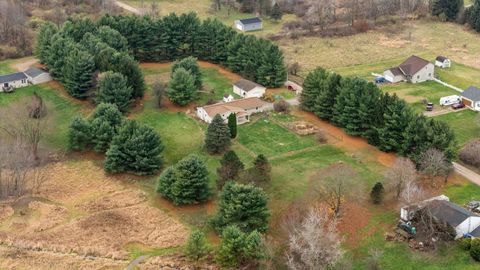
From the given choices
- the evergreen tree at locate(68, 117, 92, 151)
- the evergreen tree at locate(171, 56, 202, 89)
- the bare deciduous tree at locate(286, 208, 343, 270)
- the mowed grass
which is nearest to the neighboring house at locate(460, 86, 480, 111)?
the mowed grass

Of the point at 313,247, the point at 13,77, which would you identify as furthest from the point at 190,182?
the point at 13,77

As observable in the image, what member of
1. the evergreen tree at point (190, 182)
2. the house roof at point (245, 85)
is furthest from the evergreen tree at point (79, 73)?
the evergreen tree at point (190, 182)

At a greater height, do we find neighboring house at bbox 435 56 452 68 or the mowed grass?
neighboring house at bbox 435 56 452 68

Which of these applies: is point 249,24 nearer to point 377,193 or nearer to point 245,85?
point 245,85

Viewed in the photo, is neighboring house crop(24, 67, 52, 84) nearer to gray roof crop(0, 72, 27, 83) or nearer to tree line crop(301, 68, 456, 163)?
gray roof crop(0, 72, 27, 83)

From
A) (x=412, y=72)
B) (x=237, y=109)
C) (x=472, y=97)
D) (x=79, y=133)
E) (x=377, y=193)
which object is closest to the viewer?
(x=377, y=193)

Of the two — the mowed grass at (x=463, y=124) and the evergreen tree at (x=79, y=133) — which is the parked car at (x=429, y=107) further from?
the evergreen tree at (x=79, y=133)
